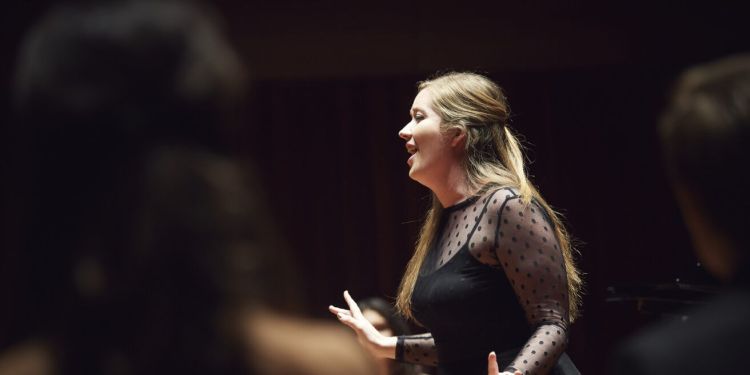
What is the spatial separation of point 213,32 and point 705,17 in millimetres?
3902

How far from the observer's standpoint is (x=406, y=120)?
4320 mm

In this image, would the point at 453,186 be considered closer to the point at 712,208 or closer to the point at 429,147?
the point at 429,147

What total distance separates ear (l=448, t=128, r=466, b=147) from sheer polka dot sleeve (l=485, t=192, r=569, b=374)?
0.92 ft

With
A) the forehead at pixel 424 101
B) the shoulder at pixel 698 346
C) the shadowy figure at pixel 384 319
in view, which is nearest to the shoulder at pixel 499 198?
the forehead at pixel 424 101

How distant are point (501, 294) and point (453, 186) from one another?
351 mm

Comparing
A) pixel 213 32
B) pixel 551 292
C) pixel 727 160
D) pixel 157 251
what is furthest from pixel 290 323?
pixel 551 292

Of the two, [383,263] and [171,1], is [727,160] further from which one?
[383,263]

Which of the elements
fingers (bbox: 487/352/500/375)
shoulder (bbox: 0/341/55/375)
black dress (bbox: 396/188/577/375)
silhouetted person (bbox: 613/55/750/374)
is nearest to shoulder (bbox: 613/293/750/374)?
silhouetted person (bbox: 613/55/750/374)

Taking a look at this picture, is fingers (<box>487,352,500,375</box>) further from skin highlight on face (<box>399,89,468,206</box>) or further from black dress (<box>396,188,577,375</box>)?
skin highlight on face (<box>399,89,468,206</box>)

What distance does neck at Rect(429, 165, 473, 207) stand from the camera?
2.22 metres

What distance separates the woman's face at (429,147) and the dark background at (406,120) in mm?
2056

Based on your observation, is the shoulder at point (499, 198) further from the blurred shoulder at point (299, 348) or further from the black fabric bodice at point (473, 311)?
the blurred shoulder at point (299, 348)

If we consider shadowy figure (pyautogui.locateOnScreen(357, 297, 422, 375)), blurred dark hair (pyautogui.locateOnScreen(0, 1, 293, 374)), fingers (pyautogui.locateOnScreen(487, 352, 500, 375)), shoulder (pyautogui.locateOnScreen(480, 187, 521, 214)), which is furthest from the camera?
shadowy figure (pyautogui.locateOnScreen(357, 297, 422, 375))

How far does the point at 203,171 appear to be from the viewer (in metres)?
0.78
